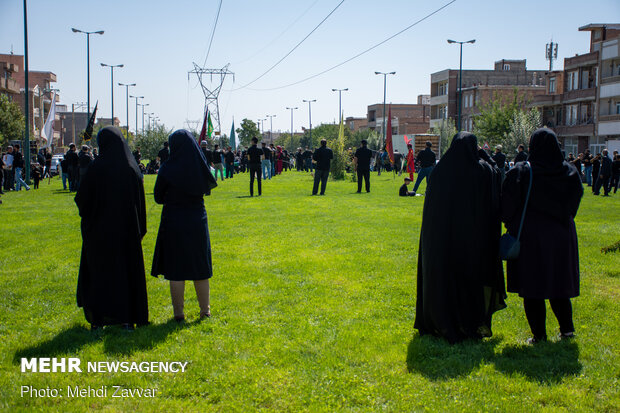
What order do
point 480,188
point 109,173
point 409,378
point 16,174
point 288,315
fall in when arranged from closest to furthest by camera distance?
1. point 409,378
2. point 480,188
3. point 109,173
4. point 288,315
5. point 16,174

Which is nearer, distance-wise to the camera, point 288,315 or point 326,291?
point 288,315

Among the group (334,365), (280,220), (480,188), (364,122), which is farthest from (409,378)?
(364,122)

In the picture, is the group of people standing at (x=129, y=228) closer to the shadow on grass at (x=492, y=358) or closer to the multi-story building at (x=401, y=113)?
the shadow on grass at (x=492, y=358)

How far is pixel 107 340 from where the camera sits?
5418 millimetres

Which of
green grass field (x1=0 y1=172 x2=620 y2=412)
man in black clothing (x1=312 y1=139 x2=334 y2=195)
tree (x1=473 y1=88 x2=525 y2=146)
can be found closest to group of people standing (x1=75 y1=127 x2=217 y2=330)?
green grass field (x1=0 y1=172 x2=620 y2=412)

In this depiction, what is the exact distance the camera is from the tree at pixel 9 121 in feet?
194

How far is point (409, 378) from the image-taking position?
4.56 metres

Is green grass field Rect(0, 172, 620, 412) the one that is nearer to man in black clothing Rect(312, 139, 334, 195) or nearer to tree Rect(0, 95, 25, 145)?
man in black clothing Rect(312, 139, 334, 195)

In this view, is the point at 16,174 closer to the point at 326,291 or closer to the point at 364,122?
the point at 326,291

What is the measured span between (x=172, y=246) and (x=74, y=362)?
4.72 feet

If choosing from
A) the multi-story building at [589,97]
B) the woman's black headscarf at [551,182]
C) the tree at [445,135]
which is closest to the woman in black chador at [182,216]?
the woman's black headscarf at [551,182]

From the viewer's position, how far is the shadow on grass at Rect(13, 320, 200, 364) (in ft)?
16.8

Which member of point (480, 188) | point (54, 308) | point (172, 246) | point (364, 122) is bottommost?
point (54, 308)

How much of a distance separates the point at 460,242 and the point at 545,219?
76 centimetres
